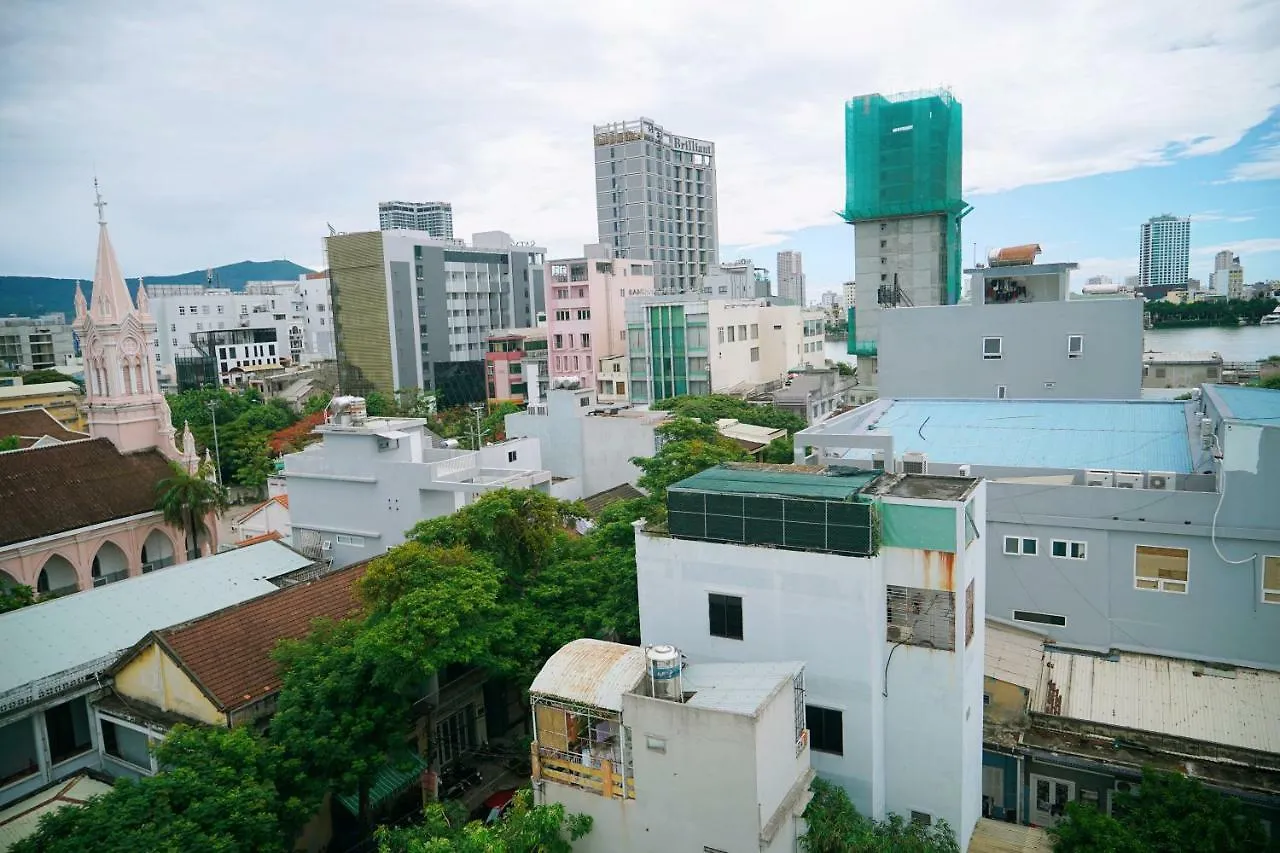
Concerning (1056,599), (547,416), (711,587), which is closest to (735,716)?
(711,587)

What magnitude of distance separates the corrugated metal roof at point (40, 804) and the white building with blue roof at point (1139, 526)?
1769cm

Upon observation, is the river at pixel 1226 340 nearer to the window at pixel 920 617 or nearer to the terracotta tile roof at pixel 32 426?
the window at pixel 920 617

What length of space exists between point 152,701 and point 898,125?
58.7 meters

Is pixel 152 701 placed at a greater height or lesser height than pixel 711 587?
lesser

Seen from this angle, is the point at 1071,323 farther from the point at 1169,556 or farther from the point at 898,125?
the point at 898,125

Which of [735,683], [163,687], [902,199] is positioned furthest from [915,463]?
[902,199]

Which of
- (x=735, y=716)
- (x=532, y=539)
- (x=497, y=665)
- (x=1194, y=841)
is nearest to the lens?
(x=735, y=716)

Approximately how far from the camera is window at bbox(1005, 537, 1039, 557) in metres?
20.6

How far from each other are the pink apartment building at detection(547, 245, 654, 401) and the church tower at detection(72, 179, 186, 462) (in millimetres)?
34425

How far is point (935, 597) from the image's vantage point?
575 inches

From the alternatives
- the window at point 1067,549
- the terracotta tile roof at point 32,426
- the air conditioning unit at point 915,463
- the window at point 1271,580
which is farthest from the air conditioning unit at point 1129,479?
the terracotta tile roof at point 32,426

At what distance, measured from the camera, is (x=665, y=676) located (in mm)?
13258

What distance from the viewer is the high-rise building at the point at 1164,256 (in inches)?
3435

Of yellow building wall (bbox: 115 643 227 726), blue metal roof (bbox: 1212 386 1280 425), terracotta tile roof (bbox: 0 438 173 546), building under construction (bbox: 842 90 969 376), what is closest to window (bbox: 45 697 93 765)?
yellow building wall (bbox: 115 643 227 726)
